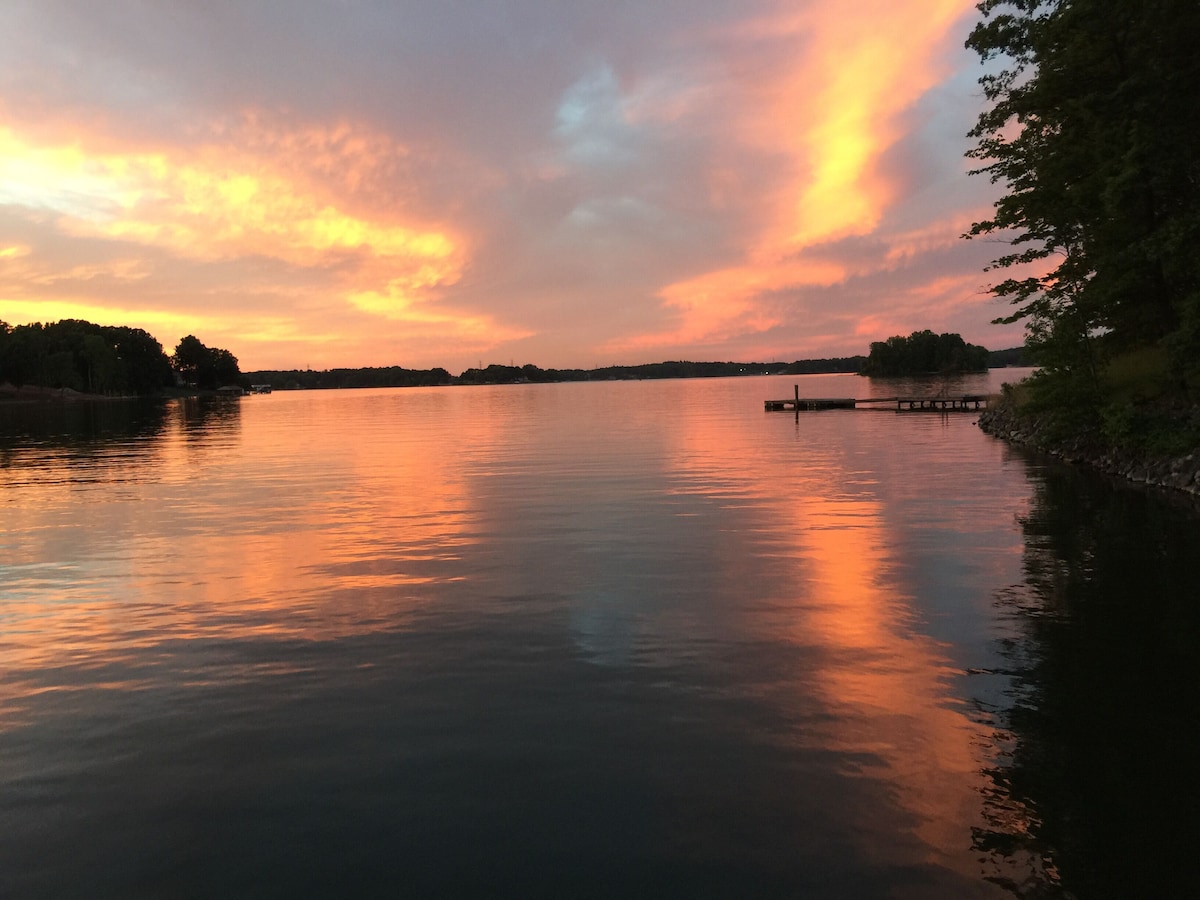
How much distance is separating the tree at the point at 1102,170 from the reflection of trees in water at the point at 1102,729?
693 inches

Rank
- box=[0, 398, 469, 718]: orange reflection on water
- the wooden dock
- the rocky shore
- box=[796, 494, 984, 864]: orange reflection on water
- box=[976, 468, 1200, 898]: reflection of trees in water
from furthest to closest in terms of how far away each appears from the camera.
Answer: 1. the wooden dock
2. the rocky shore
3. box=[0, 398, 469, 718]: orange reflection on water
4. box=[796, 494, 984, 864]: orange reflection on water
5. box=[976, 468, 1200, 898]: reflection of trees in water

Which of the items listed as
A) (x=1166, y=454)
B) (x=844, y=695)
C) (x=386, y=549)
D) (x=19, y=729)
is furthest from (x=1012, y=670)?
(x=1166, y=454)

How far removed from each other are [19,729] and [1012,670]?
14.1 meters

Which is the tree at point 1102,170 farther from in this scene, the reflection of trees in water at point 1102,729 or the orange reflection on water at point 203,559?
the orange reflection on water at point 203,559

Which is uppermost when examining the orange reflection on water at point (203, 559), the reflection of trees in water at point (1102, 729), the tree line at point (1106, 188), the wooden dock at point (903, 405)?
the tree line at point (1106, 188)

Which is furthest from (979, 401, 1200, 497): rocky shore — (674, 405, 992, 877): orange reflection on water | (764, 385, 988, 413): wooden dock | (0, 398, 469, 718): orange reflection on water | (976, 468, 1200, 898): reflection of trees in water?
(764, 385, 988, 413): wooden dock

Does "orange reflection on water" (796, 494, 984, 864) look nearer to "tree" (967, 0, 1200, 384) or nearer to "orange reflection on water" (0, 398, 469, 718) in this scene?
"orange reflection on water" (0, 398, 469, 718)

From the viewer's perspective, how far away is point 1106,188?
30453 millimetres

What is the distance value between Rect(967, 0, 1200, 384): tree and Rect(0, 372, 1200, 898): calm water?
44.8 feet

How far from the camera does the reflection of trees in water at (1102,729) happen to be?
726 centimetres

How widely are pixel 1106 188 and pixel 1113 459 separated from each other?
11781 millimetres

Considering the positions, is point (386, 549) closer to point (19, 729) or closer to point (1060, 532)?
point (19, 729)

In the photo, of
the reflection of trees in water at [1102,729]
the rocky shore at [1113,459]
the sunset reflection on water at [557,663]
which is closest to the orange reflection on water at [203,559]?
the sunset reflection on water at [557,663]

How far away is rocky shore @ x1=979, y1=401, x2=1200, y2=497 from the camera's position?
92.7ft
